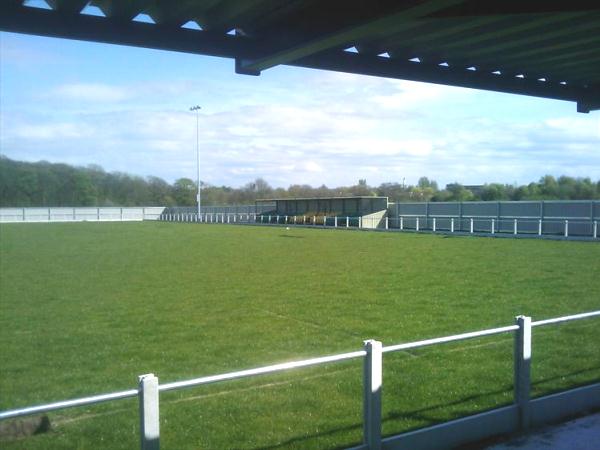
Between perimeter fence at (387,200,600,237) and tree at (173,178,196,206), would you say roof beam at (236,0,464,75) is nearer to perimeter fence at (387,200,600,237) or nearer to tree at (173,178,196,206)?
perimeter fence at (387,200,600,237)

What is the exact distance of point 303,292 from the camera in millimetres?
15867

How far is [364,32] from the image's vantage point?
13.1ft

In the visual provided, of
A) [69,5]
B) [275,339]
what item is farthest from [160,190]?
[69,5]

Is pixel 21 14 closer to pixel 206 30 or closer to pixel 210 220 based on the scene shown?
pixel 206 30

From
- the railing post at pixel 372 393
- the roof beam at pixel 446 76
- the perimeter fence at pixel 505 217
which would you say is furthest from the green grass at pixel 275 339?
the perimeter fence at pixel 505 217

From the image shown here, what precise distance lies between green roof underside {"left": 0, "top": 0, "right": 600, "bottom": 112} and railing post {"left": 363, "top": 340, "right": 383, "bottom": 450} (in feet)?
6.99

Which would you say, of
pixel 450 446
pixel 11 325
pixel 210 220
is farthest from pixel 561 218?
pixel 210 220

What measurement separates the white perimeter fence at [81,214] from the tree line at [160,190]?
1.28 m

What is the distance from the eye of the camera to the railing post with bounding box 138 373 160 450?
3.72 meters

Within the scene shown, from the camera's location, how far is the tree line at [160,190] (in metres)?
53.0

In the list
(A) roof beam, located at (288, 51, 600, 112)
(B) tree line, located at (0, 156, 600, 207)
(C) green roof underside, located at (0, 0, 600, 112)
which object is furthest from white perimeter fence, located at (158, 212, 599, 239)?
(C) green roof underside, located at (0, 0, 600, 112)

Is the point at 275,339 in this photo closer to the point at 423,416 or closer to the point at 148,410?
the point at 423,416

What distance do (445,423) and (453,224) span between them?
129 feet

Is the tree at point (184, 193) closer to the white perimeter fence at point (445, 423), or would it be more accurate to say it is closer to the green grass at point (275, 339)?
the green grass at point (275, 339)
